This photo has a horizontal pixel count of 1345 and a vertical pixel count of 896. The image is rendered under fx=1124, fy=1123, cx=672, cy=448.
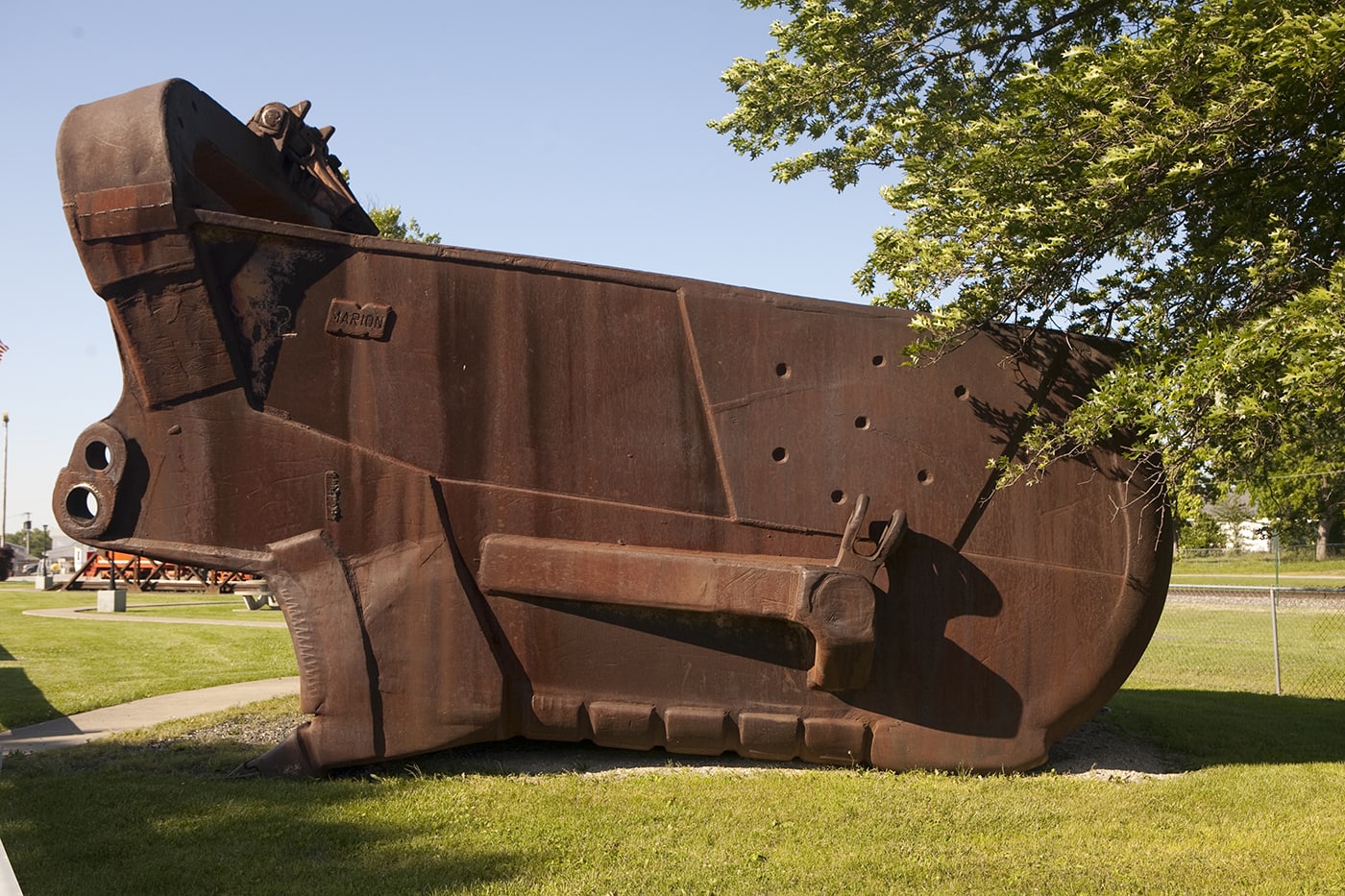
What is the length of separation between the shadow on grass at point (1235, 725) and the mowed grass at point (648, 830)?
58 cm

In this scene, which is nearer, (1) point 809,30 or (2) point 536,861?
(2) point 536,861

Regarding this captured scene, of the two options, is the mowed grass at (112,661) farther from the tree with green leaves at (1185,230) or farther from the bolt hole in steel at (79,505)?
the tree with green leaves at (1185,230)

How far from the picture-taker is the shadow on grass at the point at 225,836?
4621 mm

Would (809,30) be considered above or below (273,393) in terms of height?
above

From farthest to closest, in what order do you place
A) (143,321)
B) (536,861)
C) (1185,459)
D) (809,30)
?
(809,30) < (143,321) < (1185,459) < (536,861)

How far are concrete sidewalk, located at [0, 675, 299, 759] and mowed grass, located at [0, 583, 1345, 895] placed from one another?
0.82 m

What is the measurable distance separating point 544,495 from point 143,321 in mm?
2434

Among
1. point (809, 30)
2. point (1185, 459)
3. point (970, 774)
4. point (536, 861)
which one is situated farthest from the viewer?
point (809, 30)

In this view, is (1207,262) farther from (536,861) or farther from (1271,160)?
(536,861)

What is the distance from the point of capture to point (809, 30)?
34.4 ft

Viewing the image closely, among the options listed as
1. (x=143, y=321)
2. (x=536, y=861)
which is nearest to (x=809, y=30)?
(x=143, y=321)

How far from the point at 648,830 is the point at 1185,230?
14.6ft

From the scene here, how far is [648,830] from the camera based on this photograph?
545 cm

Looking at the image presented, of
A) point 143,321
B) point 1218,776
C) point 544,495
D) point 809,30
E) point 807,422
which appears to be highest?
point 809,30
